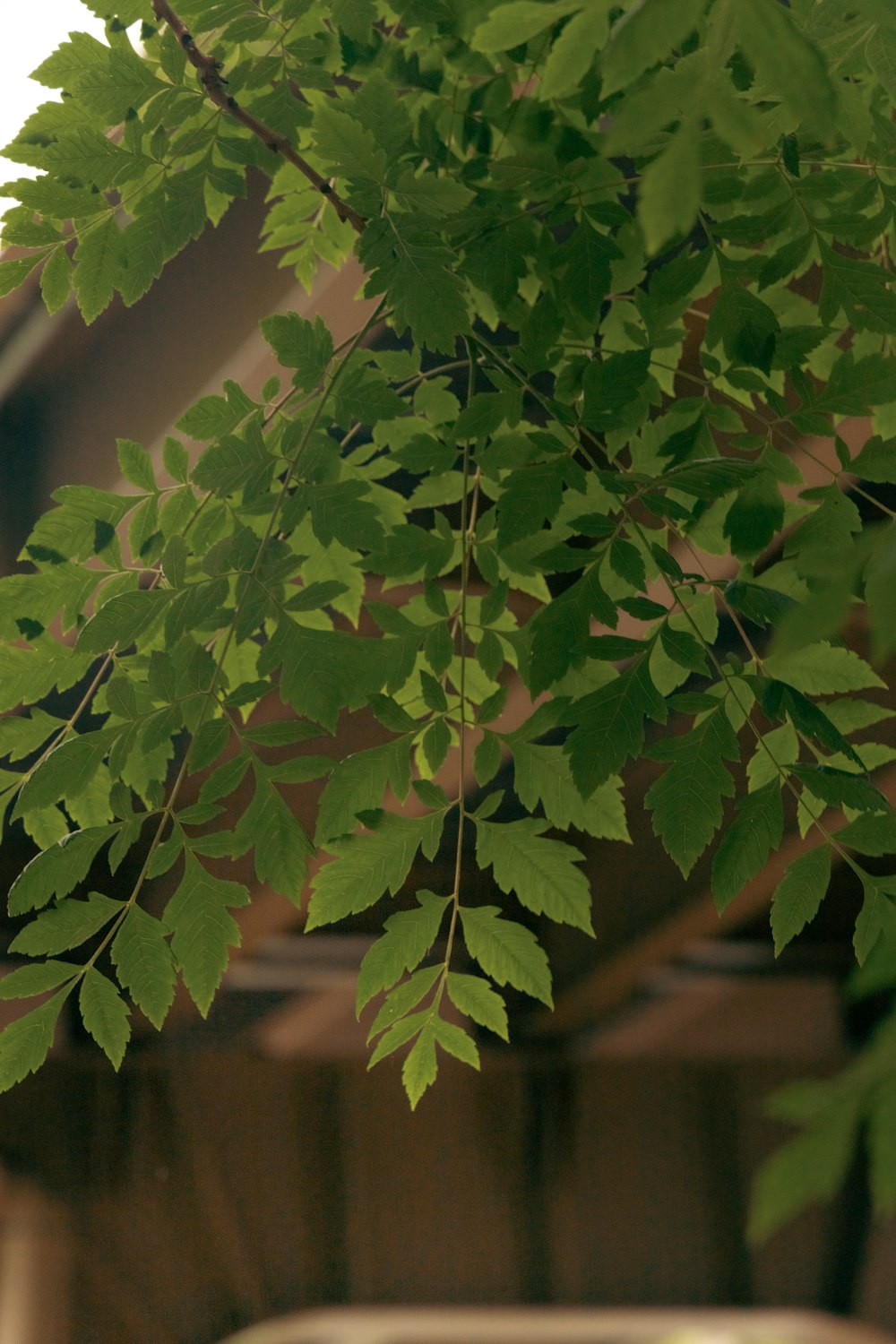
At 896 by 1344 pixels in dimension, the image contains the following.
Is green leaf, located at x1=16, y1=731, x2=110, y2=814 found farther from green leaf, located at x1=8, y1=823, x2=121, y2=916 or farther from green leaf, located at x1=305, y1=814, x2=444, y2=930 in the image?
green leaf, located at x1=305, y1=814, x2=444, y2=930

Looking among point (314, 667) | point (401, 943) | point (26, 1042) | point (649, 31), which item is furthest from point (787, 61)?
point (26, 1042)

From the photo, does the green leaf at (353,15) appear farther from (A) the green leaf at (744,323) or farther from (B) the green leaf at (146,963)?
(B) the green leaf at (146,963)

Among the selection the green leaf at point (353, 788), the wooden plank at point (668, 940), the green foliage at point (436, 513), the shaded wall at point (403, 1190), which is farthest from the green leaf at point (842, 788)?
the shaded wall at point (403, 1190)

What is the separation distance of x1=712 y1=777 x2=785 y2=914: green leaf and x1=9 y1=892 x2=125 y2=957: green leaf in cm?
34

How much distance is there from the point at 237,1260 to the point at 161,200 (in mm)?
1868

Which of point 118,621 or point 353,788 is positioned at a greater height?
point 118,621

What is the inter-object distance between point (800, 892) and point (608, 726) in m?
0.15

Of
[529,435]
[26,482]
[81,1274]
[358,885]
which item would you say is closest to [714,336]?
[529,435]

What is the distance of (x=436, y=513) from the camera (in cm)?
72

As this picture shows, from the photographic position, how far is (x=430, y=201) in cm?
63

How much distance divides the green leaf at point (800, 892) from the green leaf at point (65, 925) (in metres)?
0.38

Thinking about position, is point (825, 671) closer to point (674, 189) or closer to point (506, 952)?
point (506, 952)

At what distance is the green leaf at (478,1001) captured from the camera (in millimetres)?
721

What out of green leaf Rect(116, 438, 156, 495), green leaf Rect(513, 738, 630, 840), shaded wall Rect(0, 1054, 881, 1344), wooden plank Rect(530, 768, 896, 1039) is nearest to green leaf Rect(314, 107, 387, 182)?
green leaf Rect(116, 438, 156, 495)
